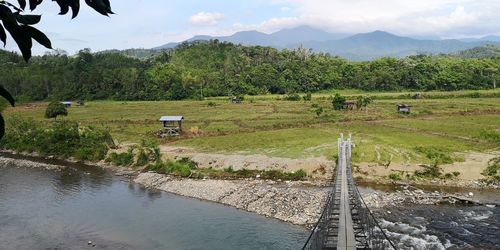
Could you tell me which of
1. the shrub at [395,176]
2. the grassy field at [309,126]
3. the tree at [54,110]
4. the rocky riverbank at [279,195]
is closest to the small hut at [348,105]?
the grassy field at [309,126]

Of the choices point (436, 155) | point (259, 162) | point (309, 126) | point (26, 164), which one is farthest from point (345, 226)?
point (309, 126)

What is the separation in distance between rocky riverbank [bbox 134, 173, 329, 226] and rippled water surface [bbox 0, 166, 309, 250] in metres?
0.88

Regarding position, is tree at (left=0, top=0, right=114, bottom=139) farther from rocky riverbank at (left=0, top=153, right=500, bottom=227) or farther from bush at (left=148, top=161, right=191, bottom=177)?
bush at (left=148, top=161, right=191, bottom=177)

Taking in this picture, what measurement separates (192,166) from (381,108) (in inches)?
1471

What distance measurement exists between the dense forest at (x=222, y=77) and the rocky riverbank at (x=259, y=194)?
186ft

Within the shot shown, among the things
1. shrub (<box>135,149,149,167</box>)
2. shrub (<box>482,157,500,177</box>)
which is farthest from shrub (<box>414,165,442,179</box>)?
shrub (<box>135,149,149,167</box>)

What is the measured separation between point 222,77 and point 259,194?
7183 centimetres

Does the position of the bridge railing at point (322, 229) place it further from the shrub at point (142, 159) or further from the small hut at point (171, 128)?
the small hut at point (171, 128)

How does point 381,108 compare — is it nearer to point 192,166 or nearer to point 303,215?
point 192,166

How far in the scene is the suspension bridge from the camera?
581 inches

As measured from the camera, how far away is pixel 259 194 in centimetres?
2925

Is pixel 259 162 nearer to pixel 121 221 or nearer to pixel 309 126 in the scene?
pixel 121 221

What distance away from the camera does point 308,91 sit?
95875 millimetres

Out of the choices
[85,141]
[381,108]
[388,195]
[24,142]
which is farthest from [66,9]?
[381,108]
